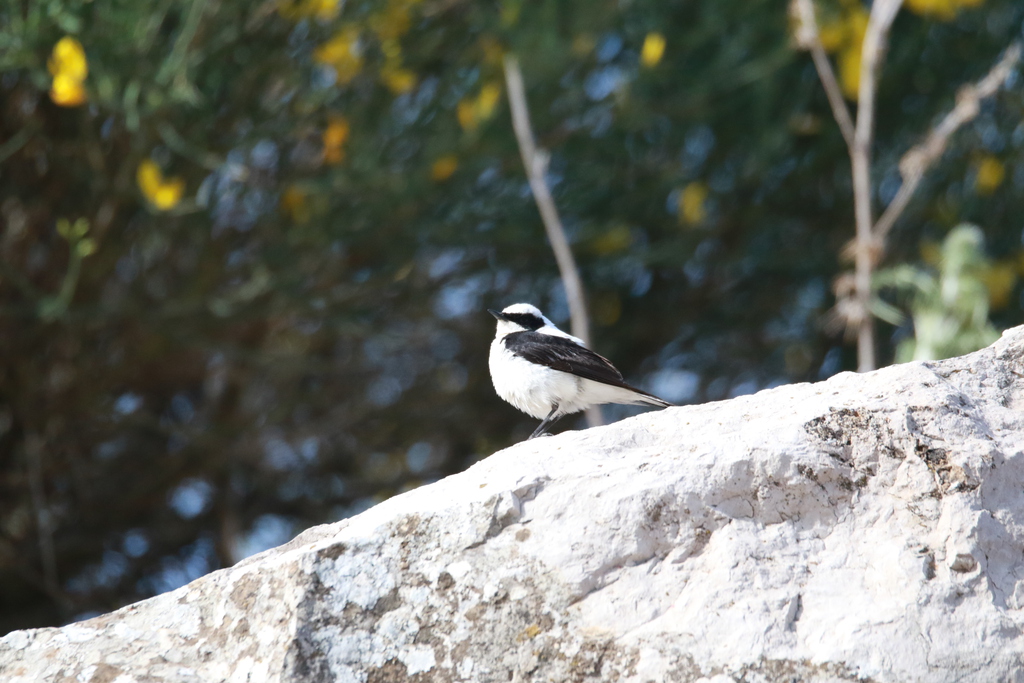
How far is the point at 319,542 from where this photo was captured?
262 centimetres

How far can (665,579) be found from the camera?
238 cm

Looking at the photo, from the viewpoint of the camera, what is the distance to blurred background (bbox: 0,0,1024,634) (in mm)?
5543

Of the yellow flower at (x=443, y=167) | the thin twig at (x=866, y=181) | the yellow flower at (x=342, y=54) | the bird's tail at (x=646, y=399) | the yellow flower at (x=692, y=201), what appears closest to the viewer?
the bird's tail at (x=646, y=399)

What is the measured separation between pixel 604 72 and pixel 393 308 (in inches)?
79.1

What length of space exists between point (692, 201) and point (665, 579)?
178 inches

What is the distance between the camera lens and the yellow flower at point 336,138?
5539mm

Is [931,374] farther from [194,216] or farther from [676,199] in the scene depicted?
[676,199]

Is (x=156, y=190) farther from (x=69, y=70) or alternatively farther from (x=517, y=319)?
(x=517, y=319)

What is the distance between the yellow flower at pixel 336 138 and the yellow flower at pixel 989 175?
396cm

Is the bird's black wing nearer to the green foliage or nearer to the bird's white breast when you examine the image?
the bird's white breast

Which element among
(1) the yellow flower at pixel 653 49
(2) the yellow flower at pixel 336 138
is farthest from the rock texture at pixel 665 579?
(1) the yellow flower at pixel 653 49

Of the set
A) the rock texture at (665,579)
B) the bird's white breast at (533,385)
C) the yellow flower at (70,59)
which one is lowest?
the rock texture at (665,579)

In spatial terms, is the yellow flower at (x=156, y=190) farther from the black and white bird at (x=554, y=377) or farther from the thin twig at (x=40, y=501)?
the thin twig at (x=40, y=501)

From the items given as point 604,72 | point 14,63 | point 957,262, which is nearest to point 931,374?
point 957,262
